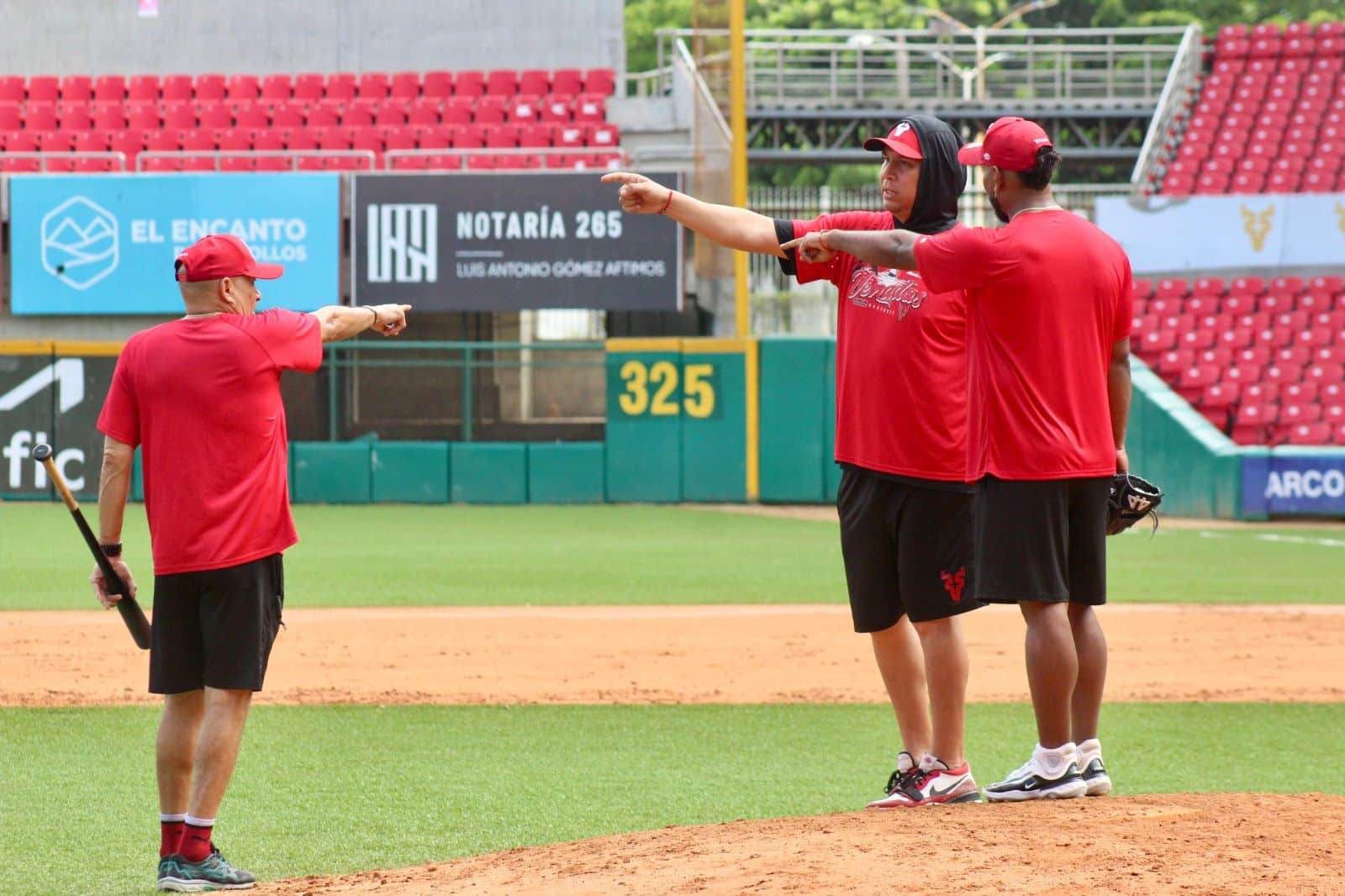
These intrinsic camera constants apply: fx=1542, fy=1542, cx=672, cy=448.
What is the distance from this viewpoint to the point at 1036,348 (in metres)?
4.31

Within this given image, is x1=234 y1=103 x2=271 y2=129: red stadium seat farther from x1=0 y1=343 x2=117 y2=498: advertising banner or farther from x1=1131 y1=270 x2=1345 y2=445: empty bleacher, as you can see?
x1=1131 y1=270 x2=1345 y2=445: empty bleacher

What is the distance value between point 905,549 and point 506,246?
16308 mm

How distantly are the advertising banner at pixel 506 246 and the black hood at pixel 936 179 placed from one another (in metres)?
15.5

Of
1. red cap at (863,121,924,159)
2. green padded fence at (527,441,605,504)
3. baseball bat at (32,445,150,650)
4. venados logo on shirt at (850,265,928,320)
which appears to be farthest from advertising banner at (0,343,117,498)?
red cap at (863,121,924,159)

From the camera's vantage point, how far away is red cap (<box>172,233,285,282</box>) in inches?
165

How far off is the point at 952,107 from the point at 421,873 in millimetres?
23590

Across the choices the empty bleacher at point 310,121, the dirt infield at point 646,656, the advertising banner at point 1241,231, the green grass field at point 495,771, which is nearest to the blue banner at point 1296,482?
the advertising banner at point 1241,231

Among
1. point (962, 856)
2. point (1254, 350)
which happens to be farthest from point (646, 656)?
point (1254, 350)

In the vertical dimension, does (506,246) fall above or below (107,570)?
above

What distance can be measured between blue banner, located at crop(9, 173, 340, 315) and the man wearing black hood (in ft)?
54.7

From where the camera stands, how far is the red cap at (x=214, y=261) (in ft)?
13.7

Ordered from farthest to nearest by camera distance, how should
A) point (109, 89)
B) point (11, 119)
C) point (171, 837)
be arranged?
point (109, 89), point (11, 119), point (171, 837)

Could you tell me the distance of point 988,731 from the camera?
21.6ft

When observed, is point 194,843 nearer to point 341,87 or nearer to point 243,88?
point 341,87
